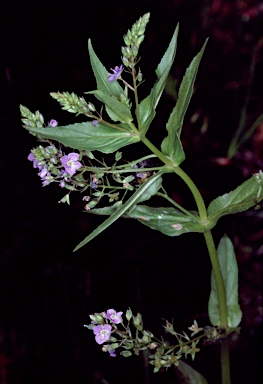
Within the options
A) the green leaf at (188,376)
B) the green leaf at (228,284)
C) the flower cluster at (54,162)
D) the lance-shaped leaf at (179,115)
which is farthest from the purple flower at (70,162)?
the green leaf at (188,376)

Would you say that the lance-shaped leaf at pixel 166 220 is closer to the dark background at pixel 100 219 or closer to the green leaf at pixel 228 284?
the green leaf at pixel 228 284

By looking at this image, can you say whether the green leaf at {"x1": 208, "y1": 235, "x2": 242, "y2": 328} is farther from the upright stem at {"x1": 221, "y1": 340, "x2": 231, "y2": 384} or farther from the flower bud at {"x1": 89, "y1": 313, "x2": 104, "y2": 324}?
the flower bud at {"x1": 89, "y1": 313, "x2": 104, "y2": 324}

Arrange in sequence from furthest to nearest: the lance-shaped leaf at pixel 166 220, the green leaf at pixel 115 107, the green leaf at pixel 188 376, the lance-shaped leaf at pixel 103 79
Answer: the green leaf at pixel 188 376 < the lance-shaped leaf at pixel 166 220 < the lance-shaped leaf at pixel 103 79 < the green leaf at pixel 115 107

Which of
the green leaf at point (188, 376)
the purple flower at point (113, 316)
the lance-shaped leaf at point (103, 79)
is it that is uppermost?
the lance-shaped leaf at point (103, 79)

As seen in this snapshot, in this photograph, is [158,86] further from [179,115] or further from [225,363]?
[225,363]

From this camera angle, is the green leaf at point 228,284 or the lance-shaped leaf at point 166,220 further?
the green leaf at point 228,284

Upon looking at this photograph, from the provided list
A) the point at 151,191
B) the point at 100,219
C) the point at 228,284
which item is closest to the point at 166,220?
the point at 151,191

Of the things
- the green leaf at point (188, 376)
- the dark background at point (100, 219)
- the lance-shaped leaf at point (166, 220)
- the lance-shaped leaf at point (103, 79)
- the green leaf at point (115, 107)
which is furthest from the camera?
the dark background at point (100, 219)
